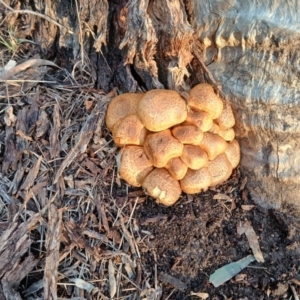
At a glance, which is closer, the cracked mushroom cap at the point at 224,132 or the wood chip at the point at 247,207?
the cracked mushroom cap at the point at 224,132

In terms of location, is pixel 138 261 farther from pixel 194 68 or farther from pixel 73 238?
pixel 194 68

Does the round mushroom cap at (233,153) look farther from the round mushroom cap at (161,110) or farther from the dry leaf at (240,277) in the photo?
the dry leaf at (240,277)

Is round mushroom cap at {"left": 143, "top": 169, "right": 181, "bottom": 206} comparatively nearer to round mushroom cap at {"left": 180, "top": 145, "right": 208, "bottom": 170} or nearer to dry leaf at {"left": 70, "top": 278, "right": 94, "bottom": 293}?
round mushroom cap at {"left": 180, "top": 145, "right": 208, "bottom": 170}

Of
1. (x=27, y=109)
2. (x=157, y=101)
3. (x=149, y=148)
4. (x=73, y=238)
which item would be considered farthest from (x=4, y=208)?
(x=157, y=101)

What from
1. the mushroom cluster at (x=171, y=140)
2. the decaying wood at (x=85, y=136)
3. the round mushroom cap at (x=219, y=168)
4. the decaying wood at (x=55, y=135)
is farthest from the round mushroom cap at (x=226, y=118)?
the decaying wood at (x=55, y=135)

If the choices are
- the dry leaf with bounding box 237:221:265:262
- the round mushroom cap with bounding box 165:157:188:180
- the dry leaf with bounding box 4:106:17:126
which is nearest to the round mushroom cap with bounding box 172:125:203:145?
the round mushroom cap with bounding box 165:157:188:180
